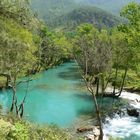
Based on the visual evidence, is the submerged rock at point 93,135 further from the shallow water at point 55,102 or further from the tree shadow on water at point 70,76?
the tree shadow on water at point 70,76

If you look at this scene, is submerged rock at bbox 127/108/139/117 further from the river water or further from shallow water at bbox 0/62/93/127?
shallow water at bbox 0/62/93/127

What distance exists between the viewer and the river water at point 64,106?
Result: 43062 mm

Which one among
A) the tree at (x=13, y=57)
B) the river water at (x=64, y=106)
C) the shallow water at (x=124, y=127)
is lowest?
the shallow water at (x=124, y=127)

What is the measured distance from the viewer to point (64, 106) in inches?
2179

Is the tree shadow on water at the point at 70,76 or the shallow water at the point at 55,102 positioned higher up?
the tree shadow on water at the point at 70,76

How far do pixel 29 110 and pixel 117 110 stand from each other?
41.4ft

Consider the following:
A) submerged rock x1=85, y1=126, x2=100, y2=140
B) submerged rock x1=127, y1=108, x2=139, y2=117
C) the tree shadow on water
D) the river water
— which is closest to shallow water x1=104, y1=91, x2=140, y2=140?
the river water

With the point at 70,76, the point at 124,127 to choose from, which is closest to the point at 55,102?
the point at 124,127

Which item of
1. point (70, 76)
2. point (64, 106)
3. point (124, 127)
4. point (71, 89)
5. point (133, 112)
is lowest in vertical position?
point (124, 127)

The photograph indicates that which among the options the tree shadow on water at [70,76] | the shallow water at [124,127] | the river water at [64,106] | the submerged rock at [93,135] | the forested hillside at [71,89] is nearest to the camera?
the forested hillside at [71,89]

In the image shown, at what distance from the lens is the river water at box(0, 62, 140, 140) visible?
141 ft

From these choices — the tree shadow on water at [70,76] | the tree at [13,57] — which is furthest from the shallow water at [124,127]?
the tree shadow on water at [70,76]

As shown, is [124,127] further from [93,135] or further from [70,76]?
[70,76]

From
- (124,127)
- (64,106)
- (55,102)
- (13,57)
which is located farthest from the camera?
(55,102)
